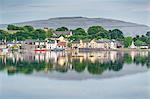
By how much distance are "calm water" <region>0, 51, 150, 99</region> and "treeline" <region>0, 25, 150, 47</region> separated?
18.1 ft

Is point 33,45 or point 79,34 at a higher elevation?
point 79,34

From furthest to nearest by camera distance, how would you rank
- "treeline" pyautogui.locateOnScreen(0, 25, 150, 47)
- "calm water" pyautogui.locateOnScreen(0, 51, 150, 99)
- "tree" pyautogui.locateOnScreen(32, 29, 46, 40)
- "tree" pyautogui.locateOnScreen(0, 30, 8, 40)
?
"tree" pyautogui.locateOnScreen(32, 29, 46, 40) → "treeline" pyautogui.locateOnScreen(0, 25, 150, 47) → "tree" pyautogui.locateOnScreen(0, 30, 8, 40) → "calm water" pyautogui.locateOnScreen(0, 51, 150, 99)

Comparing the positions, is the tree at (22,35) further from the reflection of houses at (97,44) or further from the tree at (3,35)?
the reflection of houses at (97,44)

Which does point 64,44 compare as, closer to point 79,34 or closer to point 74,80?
point 79,34

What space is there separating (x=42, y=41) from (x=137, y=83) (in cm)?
766

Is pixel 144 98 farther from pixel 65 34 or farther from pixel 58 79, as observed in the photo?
pixel 65 34

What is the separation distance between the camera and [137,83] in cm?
431

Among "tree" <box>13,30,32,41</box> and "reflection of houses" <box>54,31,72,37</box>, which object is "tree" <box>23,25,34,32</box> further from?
"reflection of houses" <box>54,31,72,37</box>

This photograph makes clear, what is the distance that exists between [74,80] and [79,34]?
8596mm

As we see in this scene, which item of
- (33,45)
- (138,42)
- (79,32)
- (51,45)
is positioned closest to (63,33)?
(79,32)

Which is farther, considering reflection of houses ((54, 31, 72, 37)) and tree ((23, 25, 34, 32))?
reflection of houses ((54, 31, 72, 37))

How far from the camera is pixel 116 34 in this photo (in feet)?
43.0

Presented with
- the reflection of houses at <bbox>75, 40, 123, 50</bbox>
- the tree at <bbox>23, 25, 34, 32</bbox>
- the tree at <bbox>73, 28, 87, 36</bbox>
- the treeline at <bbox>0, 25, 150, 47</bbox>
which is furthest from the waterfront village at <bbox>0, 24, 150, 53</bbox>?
the tree at <bbox>23, 25, 34, 32</bbox>

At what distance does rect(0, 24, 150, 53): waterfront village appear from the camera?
10.8 meters
